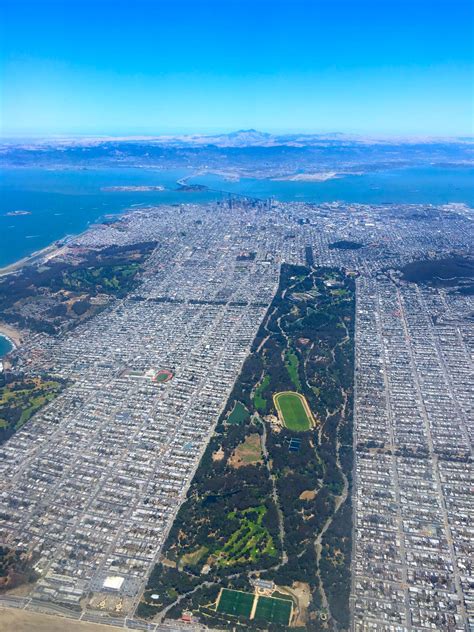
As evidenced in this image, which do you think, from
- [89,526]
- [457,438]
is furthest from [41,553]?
[457,438]

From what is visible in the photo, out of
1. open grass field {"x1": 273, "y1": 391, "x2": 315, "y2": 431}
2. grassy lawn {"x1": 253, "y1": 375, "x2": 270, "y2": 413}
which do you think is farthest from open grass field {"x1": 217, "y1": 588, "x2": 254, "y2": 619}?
grassy lawn {"x1": 253, "y1": 375, "x2": 270, "y2": 413}

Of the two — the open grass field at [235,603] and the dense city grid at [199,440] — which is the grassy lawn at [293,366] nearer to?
the dense city grid at [199,440]

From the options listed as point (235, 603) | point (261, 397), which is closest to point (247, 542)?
point (235, 603)

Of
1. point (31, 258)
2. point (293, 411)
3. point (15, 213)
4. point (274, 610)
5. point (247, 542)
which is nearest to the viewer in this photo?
point (274, 610)

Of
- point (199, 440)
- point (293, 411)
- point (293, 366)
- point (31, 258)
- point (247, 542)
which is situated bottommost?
point (247, 542)

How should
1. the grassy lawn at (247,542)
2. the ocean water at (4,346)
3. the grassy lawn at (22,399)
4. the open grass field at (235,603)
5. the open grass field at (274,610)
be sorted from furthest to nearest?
1. the ocean water at (4,346)
2. the grassy lawn at (22,399)
3. the grassy lawn at (247,542)
4. the open grass field at (235,603)
5. the open grass field at (274,610)

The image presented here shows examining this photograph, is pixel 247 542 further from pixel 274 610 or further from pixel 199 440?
pixel 199 440

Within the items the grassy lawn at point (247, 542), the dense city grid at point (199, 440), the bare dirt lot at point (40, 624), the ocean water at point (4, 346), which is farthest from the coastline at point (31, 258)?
the grassy lawn at point (247, 542)

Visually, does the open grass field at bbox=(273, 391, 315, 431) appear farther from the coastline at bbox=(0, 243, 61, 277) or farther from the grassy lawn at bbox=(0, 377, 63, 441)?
the coastline at bbox=(0, 243, 61, 277)
